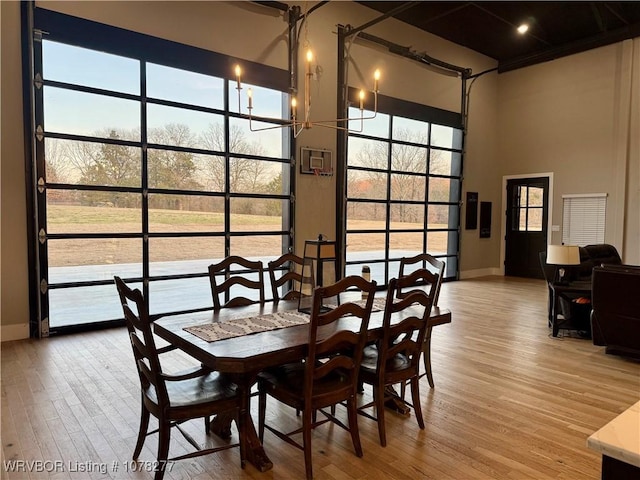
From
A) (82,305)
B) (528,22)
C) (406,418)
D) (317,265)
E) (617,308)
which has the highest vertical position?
(528,22)

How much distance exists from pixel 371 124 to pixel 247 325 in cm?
581

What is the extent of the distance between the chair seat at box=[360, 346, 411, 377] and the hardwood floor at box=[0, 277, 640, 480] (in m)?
0.43

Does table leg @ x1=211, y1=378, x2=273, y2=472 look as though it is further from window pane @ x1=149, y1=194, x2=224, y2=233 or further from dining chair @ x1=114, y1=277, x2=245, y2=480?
window pane @ x1=149, y1=194, x2=224, y2=233

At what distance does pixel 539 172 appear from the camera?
367 inches

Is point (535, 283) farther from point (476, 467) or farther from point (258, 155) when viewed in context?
point (476, 467)

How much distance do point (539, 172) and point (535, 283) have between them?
8.18 ft

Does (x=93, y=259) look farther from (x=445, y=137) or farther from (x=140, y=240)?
(x=445, y=137)

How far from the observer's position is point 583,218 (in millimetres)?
8586

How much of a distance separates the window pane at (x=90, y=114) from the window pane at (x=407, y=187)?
4728mm

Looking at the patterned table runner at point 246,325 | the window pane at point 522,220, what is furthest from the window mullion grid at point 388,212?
the patterned table runner at point 246,325

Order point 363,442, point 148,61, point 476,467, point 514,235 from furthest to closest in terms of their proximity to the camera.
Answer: point 514,235, point 148,61, point 363,442, point 476,467

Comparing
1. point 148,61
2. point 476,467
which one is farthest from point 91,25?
point 476,467

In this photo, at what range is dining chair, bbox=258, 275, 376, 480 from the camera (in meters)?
2.12

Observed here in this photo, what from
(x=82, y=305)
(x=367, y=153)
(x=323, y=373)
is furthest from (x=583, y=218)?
(x=82, y=305)
